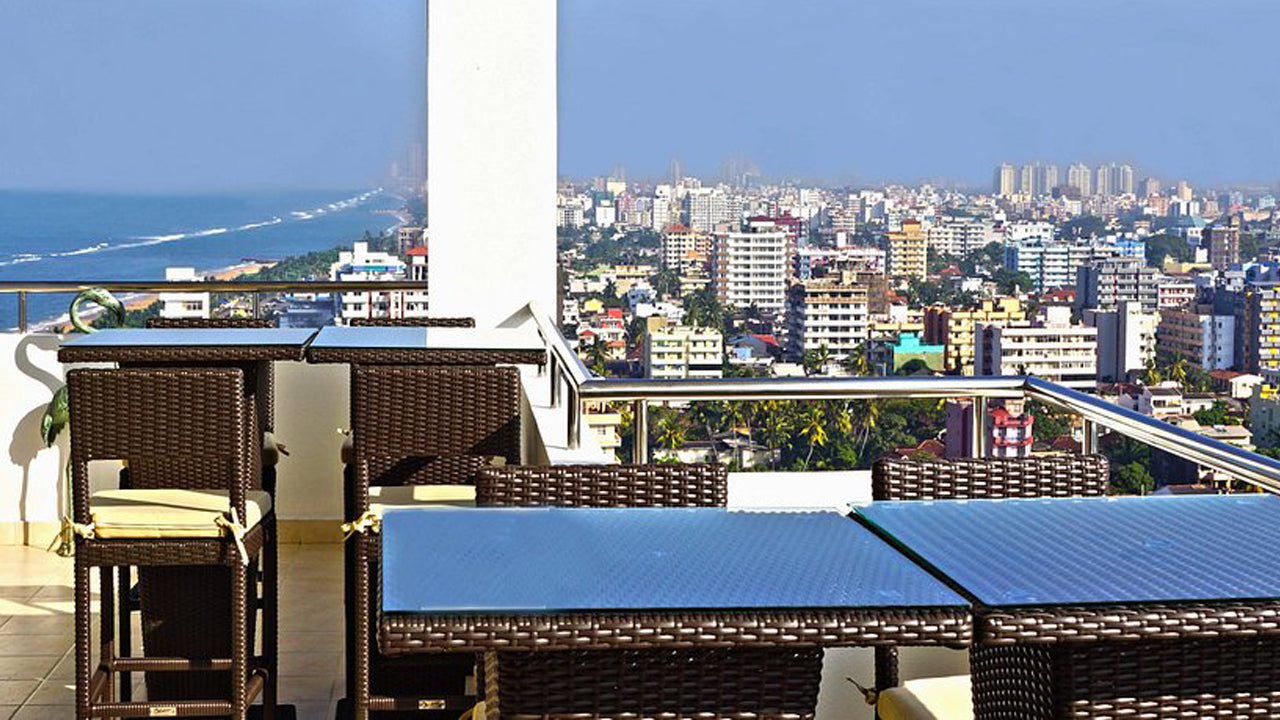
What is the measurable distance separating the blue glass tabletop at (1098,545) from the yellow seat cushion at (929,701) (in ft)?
0.77

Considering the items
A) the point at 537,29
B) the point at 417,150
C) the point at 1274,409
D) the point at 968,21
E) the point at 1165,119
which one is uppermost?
the point at 968,21

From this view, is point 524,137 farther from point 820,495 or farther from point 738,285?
point 738,285

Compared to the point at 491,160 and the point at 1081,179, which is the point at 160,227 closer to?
the point at 491,160

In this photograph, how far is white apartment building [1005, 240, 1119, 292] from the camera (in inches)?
752

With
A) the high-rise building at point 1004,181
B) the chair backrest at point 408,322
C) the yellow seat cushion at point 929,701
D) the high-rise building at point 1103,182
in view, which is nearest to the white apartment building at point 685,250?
the high-rise building at point 1004,181

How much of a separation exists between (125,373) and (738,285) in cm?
1474

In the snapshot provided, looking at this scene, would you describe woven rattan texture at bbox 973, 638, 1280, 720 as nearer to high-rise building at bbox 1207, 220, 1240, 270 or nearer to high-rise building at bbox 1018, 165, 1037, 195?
high-rise building at bbox 1207, 220, 1240, 270

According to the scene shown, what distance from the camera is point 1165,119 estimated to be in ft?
95.2

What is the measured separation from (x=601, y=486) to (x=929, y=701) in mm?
566

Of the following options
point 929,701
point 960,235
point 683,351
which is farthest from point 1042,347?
point 929,701

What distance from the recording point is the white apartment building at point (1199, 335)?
14.8 m

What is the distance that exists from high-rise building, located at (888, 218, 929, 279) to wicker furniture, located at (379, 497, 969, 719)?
1769 cm

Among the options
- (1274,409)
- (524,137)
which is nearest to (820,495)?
(524,137)

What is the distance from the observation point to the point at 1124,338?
15531 millimetres
